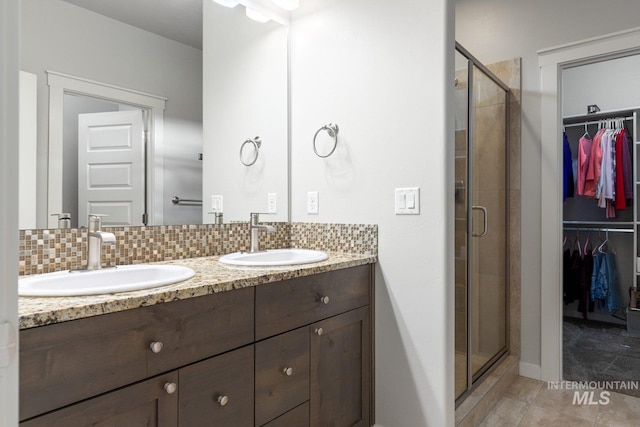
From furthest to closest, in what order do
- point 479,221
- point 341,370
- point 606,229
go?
point 606,229 < point 479,221 < point 341,370

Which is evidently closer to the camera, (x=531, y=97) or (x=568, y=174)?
(x=531, y=97)

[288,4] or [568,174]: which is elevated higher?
[288,4]

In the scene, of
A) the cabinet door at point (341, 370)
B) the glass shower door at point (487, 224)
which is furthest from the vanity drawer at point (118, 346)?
the glass shower door at point (487, 224)

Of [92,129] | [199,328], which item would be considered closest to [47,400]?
[199,328]

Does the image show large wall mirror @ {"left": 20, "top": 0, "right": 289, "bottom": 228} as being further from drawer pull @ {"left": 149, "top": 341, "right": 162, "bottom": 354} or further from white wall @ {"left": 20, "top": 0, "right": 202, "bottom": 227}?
drawer pull @ {"left": 149, "top": 341, "right": 162, "bottom": 354}

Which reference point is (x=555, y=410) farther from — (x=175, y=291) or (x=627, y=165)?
(x=627, y=165)

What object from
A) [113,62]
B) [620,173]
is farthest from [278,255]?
[620,173]

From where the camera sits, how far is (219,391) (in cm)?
125

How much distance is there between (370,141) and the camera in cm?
196

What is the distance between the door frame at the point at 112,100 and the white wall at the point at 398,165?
0.78 meters

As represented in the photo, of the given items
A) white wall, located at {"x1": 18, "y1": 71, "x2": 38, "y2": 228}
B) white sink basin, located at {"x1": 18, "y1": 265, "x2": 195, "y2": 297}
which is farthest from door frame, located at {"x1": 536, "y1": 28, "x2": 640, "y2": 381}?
white wall, located at {"x1": 18, "y1": 71, "x2": 38, "y2": 228}

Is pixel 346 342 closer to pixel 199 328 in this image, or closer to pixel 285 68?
pixel 199 328

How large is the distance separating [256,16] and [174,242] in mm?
1331

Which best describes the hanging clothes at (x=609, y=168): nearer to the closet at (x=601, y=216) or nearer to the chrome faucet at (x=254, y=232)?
the closet at (x=601, y=216)
